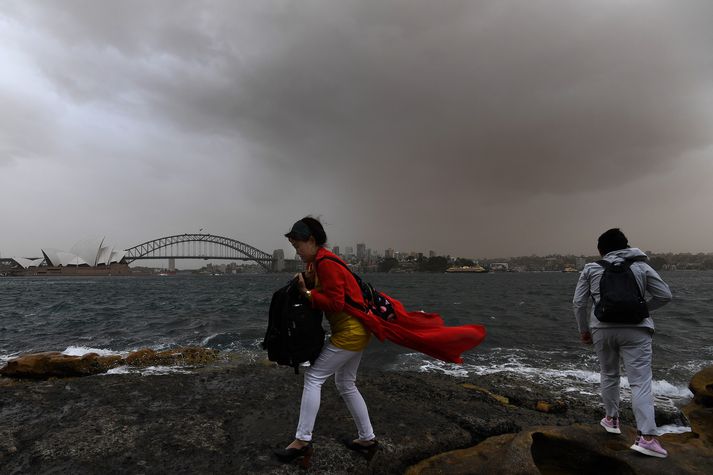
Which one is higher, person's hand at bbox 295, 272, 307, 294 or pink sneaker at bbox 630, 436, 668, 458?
person's hand at bbox 295, 272, 307, 294

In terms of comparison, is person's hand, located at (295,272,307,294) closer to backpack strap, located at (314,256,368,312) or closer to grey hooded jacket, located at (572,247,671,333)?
backpack strap, located at (314,256,368,312)

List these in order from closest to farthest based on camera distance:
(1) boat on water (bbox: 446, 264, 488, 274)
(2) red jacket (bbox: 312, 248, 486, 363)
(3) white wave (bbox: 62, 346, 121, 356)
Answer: (2) red jacket (bbox: 312, 248, 486, 363), (3) white wave (bbox: 62, 346, 121, 356), (1) boat on water (bbox: 446, 264, 488, 274)

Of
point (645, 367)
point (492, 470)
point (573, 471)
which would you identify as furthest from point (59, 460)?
point (645, 367)

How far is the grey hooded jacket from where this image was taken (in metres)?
3.19

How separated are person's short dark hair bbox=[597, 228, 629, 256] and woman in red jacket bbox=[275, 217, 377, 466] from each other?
2.42 m

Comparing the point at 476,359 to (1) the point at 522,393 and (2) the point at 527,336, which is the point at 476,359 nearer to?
(1) the point at 522,393

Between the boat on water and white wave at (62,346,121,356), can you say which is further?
the boat on water

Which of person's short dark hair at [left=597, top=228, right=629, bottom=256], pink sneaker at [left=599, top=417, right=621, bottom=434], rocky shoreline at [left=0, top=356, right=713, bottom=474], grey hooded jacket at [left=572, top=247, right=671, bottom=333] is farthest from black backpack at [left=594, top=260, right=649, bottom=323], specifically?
rocky shoreline at [left=0, top=356, right=713, bottom=474]

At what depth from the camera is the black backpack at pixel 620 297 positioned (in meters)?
3.06

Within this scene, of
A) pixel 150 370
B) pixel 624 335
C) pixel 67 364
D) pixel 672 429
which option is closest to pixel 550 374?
pixel 672 429

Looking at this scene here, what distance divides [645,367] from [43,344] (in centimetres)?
1461

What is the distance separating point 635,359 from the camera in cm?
318

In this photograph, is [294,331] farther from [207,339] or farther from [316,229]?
[207,339]

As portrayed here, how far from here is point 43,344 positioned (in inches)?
447
